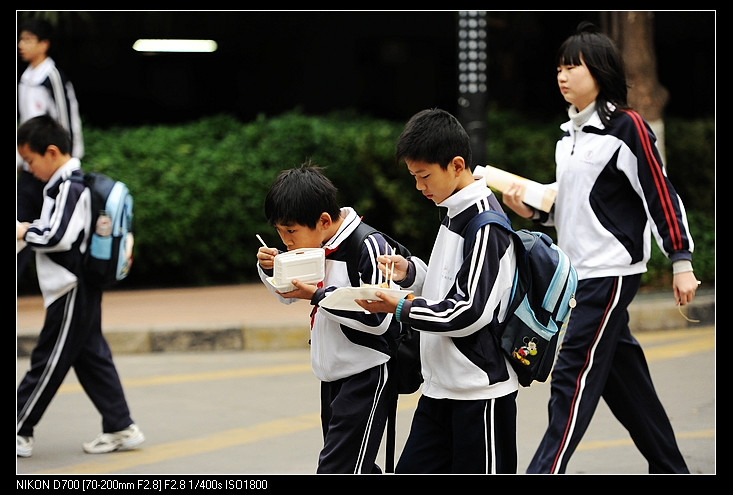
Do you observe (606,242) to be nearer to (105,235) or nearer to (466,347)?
(466,347)

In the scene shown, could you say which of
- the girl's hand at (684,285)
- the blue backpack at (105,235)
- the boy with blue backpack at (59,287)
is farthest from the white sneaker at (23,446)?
the girl's hand at (684,285)

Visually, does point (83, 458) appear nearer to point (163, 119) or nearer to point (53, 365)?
point (53, 365)

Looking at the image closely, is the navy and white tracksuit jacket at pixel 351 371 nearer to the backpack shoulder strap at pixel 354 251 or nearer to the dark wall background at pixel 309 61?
the backpack shoulder strap at pixel 354 251

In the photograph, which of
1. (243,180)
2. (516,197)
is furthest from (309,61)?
(516,197)

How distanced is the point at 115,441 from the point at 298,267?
8.30 feet

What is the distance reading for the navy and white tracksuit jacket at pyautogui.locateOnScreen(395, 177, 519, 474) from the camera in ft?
10.7

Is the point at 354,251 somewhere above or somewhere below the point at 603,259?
above

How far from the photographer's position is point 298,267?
343cm

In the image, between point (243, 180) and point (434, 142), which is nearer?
point (434, 142)

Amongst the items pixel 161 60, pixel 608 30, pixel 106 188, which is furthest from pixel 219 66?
pixel 106 188

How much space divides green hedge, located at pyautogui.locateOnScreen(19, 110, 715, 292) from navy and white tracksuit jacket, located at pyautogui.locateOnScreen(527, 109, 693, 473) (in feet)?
17.1

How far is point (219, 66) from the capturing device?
531 inches

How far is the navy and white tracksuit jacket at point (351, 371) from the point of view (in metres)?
3.59

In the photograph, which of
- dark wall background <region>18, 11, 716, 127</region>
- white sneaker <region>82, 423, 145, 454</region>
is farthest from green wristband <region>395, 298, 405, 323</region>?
dark wall background <region>18, 11, 716, 127</region>
